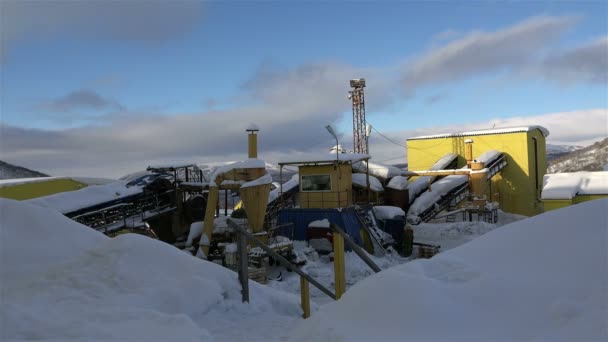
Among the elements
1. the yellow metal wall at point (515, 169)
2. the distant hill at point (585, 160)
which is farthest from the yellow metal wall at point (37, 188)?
the distant hill at point (585, 160)

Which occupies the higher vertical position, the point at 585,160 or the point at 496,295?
the point at 496,295

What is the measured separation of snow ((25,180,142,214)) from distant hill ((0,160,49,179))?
872 inches

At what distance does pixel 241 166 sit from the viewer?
16.6 meters

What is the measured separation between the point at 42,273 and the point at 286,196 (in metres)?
18.1

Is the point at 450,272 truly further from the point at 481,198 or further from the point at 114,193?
the point at 481,198

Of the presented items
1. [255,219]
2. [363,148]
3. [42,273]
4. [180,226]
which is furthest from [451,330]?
[363,148]

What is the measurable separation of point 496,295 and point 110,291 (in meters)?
5.42

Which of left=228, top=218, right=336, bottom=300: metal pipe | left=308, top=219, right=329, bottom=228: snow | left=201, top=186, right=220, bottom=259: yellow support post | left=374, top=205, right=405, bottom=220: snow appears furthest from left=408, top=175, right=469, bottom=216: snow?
left=228, top=218, right=336, bottom=300: metal pipe

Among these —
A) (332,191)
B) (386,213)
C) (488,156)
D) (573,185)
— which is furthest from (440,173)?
(332,191)

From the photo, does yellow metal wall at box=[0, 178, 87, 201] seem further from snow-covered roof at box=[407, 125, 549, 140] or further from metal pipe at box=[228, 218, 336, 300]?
snow-covered roof at box=[407, 125, 549, 140]

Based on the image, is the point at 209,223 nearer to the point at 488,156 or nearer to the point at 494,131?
Result: the point at 488,156

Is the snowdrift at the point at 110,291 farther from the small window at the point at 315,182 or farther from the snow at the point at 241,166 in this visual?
the small window at the point at 315,182

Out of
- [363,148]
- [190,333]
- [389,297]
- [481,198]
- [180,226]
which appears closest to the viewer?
[389,297]

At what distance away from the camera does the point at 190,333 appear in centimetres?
577
